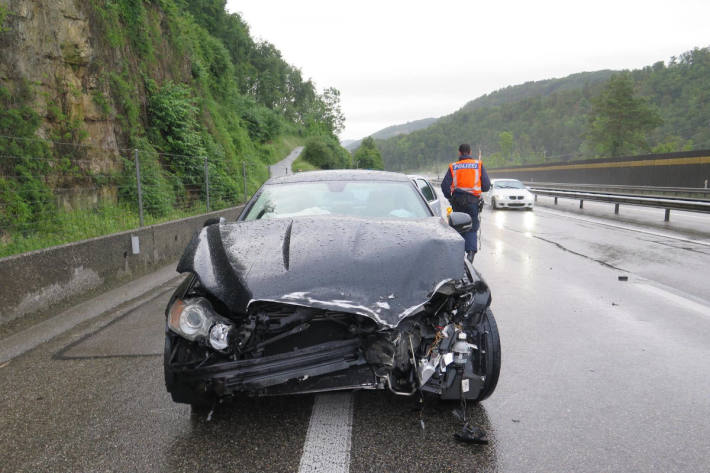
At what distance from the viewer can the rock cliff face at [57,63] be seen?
7836 millimetres

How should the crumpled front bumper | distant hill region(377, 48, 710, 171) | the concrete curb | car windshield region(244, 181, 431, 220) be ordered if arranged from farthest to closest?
distant hill region(377, 48, 710, 171) < the concrete curb < car windshield region(244, 181, 431, 220) < the crumpled front bumper

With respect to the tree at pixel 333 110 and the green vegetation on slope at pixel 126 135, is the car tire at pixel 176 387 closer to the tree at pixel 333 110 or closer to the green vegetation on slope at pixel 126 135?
the green vegetation on slope at pixel 126 135

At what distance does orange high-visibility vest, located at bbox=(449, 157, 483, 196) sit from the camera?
8203 mm

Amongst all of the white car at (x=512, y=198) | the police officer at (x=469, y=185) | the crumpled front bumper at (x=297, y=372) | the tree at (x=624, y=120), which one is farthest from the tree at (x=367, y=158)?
the crumpled front bumper at (x=297, y=372)

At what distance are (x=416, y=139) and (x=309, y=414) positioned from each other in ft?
596

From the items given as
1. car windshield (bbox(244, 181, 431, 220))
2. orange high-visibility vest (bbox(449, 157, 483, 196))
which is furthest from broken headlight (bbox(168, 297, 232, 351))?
orange high-visibility vest (bbox(449, 157, 483, 196))

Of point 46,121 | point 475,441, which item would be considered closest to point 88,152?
point 46,121

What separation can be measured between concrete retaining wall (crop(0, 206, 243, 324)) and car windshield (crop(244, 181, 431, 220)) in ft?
9.01

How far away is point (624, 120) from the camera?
68.9m

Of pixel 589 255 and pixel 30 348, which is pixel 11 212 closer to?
pixel 30 348

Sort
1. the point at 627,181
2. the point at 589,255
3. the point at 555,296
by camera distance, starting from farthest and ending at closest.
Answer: the point at 627,181
the point at 589,255
the point at 555,296

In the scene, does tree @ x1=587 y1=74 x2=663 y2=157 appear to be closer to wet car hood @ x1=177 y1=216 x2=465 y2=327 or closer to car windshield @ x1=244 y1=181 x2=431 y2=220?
car windshield @ x1=244 y1=181 x2=431 y2=220

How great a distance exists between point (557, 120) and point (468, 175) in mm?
123172

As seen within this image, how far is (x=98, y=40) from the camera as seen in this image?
10.9 m
